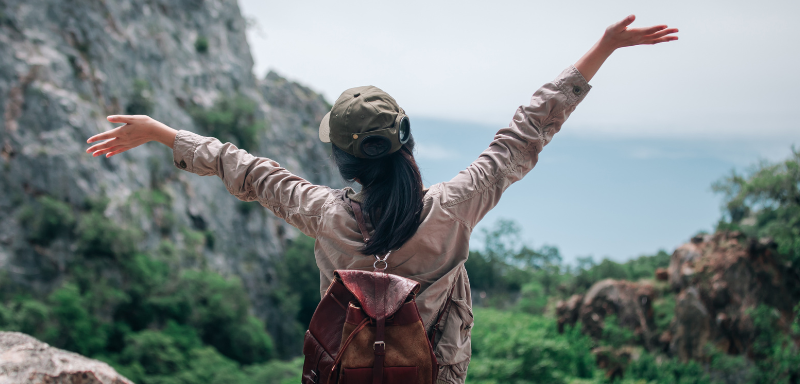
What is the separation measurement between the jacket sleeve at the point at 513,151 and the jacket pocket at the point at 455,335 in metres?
0.24

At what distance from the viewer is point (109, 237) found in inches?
719

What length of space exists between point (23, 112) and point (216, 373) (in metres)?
10.5

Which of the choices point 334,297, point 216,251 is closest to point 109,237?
point 216,251

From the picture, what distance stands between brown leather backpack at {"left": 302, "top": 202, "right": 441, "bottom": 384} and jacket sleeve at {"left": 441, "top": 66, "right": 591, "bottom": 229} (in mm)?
304

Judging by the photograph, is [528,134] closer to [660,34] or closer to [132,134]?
[660,34]

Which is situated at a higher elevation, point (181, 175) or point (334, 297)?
point (181, 175)

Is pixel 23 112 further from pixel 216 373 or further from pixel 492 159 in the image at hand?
pixel 492 159

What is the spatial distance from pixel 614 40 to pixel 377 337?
1.09 m

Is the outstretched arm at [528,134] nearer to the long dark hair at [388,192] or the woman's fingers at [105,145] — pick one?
the long dark hair at [388,192]

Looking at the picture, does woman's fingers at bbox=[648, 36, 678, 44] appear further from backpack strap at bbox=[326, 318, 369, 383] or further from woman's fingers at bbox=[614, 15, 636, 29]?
backpack strap at bbox=[326, 318, 369, 383]

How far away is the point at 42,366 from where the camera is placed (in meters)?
1.98

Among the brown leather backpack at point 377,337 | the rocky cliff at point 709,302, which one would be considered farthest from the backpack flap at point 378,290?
the rocky cliff at point 709,302

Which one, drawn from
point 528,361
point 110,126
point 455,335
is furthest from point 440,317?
point 110,126

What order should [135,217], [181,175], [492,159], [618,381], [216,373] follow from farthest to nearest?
[181,175]
[135,217]
[216,373]
[618,381]
[492,159]
